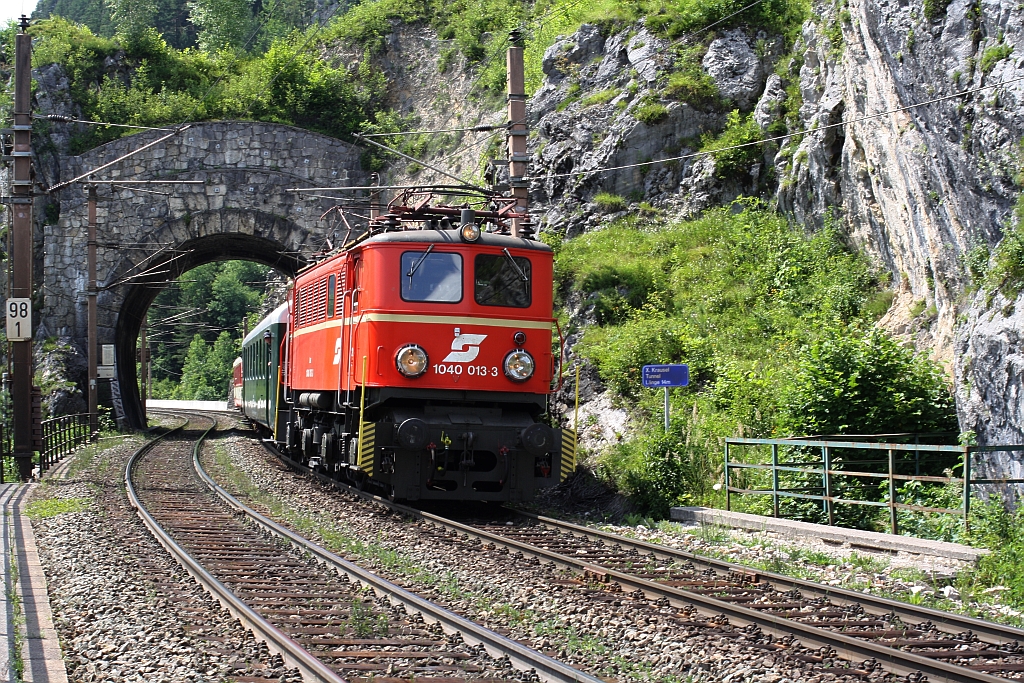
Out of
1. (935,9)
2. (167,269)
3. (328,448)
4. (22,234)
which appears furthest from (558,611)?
(167,269)

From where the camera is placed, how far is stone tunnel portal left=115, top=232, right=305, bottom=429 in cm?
3466

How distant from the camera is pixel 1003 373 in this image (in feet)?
34.0

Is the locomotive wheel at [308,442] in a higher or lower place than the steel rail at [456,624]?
higher

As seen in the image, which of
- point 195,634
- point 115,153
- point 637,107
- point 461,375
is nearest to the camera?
point 195,634

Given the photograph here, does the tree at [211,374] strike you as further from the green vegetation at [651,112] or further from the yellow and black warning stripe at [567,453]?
the yellow and black warning stripe at [567,453]

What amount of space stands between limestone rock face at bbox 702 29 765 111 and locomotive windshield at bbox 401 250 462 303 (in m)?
13.1

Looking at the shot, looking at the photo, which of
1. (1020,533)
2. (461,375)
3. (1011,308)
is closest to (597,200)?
(461,375)

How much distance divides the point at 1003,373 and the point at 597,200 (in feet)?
47.7

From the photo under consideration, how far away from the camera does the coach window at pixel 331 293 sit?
1489cm

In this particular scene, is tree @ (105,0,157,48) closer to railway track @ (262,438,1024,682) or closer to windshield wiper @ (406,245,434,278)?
windshield wiper @ (406,245,434,278)

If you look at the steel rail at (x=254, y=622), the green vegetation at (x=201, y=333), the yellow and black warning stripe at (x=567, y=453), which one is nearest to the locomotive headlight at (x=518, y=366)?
the yellow and black warning stripe at (x=567, y=453)

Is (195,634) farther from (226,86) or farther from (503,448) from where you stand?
(226,86)

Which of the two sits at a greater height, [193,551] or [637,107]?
[637,107]

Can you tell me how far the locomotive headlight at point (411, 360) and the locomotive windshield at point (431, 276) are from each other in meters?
0.63
